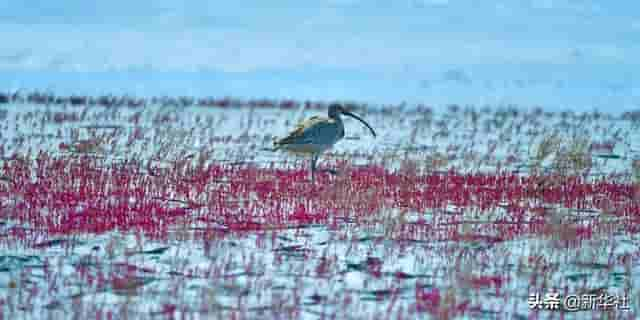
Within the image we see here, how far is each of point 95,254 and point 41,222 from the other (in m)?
1.50

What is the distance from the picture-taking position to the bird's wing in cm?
1514

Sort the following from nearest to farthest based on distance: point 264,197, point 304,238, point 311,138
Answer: point 304,238 < point 264,197 < point 311,138

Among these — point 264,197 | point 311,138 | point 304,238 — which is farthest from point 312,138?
point 304,238

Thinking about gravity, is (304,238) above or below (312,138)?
below

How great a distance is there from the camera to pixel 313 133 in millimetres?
15250

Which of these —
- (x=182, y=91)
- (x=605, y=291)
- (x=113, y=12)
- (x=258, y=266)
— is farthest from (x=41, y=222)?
(x=113, y=12)

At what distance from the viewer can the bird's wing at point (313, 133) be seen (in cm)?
1514

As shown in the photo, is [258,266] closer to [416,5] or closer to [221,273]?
[221,273]

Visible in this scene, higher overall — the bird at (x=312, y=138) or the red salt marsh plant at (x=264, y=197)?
the bird at (x=312, y=138)

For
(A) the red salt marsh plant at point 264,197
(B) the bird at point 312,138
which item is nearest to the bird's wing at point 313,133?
(B) the bird at point 312,138

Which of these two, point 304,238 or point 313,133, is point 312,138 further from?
point 304,238

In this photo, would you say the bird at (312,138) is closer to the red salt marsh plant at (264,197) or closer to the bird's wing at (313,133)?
the bird's wing at (313,133)

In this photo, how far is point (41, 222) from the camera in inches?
409

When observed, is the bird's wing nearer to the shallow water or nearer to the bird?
the bird
